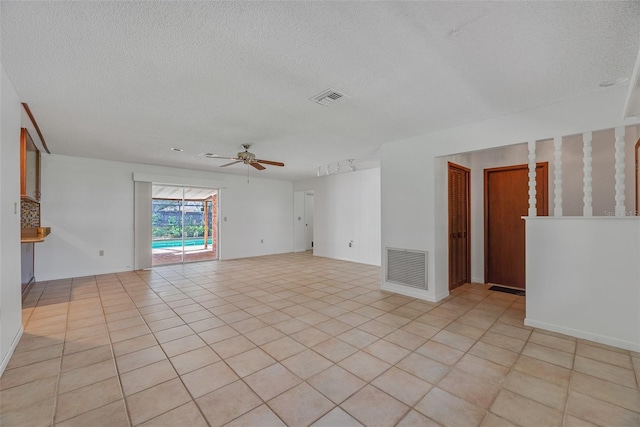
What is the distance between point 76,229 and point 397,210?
6367 mm

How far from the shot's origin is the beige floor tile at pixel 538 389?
1.79 metres

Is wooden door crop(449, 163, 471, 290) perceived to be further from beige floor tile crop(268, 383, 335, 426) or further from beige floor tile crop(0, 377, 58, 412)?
beige floor tile crop(0, 377, 58, 412)

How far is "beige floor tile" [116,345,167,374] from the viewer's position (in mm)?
2213

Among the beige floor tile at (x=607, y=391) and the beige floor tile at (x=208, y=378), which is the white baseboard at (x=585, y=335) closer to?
the beige floor tile at (x=607, y=391)

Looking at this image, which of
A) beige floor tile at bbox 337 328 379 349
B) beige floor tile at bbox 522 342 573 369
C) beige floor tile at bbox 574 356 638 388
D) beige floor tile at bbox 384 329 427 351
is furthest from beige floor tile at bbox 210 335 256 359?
beige floor tile at bbox 574 356 638 388

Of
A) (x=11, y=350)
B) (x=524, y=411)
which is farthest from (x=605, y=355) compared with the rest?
(x=11, y=350)

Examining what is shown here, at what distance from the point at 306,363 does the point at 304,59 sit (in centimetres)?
244

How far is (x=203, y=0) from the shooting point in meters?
1.49

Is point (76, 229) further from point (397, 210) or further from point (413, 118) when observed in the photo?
point (413, 118)

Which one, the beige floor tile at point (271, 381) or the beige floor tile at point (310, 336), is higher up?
the beige floor tile at point (271, 381)

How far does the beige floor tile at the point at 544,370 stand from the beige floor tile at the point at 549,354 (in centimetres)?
7

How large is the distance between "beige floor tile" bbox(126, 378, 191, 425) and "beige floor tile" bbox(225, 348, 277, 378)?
1.30 feet

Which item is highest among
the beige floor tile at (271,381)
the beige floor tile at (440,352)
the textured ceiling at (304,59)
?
the textured ceiling at (304,59)

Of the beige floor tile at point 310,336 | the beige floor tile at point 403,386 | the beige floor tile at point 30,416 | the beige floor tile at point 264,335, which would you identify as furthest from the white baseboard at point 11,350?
the beige floor tile at point 403,386
